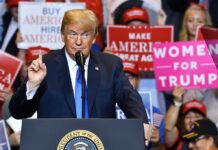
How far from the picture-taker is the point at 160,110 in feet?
24.5

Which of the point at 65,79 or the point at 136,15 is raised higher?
the point at 136,15

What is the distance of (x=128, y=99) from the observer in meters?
4.43

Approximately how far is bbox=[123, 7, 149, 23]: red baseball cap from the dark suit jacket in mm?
3260

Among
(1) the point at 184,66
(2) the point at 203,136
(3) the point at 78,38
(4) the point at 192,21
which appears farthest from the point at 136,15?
(3) the point at 78,38

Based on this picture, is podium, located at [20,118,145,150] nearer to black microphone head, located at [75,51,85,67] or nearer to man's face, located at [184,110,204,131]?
black microphone head, located at [75,51,85,67]

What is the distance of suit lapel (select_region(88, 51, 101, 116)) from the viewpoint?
4359mm

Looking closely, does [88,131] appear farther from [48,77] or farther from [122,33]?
[122,33]

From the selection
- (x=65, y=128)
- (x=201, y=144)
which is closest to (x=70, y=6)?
(x=201, y=144)

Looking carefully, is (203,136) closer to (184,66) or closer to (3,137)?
(184,66)

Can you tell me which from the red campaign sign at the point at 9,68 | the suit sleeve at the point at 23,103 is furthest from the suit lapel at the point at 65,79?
the red campaign sign at the point at 9,68

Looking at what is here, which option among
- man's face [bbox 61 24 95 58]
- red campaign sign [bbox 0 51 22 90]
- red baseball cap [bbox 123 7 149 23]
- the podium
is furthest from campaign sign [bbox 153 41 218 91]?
the podium

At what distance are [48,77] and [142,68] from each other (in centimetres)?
322

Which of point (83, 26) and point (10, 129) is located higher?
point (83, 26)

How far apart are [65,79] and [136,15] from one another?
135 inches
